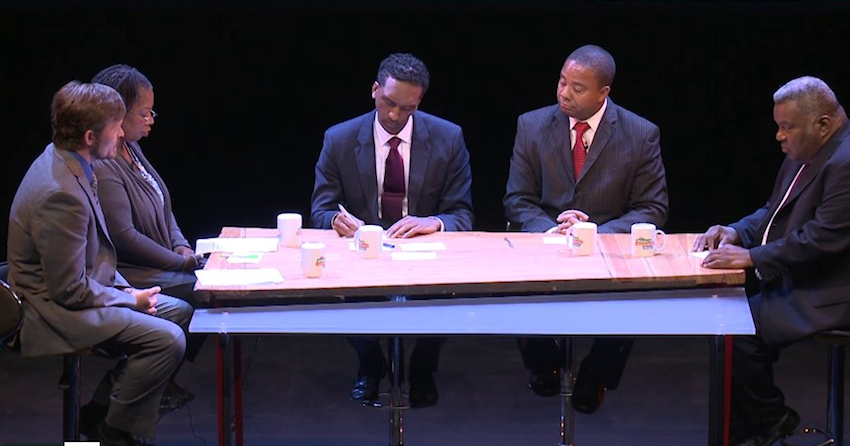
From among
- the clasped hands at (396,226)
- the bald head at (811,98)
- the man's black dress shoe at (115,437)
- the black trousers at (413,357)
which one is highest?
the bald head at (811,98)

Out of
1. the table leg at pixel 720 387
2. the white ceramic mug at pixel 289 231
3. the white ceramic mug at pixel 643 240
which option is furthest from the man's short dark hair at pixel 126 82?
the table leg at pixel 720 387

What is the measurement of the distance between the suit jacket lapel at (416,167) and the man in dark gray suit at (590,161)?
14.7 inches

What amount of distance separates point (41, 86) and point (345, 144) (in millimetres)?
1772

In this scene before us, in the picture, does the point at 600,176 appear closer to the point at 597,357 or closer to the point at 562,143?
the point at 562,143

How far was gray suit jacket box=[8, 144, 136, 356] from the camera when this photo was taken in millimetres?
4328

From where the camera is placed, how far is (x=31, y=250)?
4.39 m

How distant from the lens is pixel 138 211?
5.09 m

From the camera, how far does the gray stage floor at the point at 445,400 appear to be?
535cm

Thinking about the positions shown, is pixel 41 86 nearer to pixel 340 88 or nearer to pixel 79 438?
pixel 340 88

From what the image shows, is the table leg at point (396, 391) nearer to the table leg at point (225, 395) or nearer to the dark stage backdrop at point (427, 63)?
the table leg at point (225, 395)

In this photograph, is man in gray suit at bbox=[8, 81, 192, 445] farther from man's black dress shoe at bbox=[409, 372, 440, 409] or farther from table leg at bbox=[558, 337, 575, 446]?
table leg at bbox=[558, 337, 575, 446]

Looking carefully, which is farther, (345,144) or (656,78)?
(656,78)

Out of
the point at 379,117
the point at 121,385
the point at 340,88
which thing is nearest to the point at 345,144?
the point at 379,117

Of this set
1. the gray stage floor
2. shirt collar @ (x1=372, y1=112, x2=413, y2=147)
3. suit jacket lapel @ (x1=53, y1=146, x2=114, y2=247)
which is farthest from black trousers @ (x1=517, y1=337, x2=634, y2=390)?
suit jacket lapel @ (x1=53, y1=146, x2=114, y2=247)
